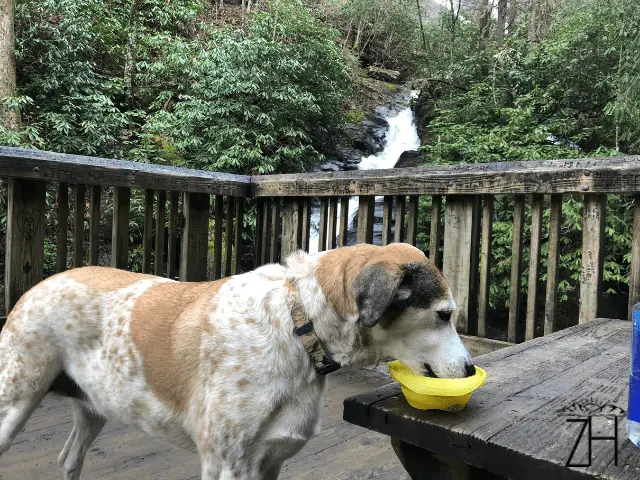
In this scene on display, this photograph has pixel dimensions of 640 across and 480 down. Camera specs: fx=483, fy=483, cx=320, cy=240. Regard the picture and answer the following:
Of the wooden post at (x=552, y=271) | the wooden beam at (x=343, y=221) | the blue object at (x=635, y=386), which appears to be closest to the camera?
the blue object at (x=635, y=386)

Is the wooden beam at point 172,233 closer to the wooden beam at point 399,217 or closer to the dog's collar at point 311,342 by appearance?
the wooden beam at point 399,217

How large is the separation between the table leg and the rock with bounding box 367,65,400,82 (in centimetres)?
1816

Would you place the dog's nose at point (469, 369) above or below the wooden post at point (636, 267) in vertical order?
below

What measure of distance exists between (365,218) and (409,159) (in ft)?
32.3

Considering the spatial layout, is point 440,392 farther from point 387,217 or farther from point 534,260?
point 387,217

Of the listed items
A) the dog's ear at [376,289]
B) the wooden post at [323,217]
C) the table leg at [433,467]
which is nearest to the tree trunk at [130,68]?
the wooden post at [323,217]

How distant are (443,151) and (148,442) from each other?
827cm

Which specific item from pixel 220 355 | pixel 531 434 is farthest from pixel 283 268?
pixel 531 434

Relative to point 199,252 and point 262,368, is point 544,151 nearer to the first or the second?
point 199,252

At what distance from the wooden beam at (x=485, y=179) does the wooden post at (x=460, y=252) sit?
0.14m

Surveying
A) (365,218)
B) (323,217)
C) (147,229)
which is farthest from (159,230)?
(365,218)

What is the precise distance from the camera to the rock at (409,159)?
41.2 feet

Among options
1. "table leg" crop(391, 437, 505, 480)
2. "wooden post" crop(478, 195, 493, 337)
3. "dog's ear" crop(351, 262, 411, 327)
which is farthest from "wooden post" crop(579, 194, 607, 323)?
"table leg" crop(391, 437, 505, 480)

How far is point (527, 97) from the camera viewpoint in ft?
32.1
